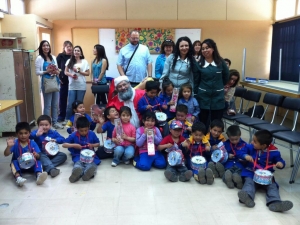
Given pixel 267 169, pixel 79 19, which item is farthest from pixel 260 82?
pixel 79 19

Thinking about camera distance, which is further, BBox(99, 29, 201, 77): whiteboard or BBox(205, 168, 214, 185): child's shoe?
BBox(99, 29, 201, 77): whiteboard

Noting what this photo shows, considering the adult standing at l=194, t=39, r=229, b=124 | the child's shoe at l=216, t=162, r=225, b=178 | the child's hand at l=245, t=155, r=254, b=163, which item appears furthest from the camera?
the adult standing at l=194, t=39, r=229, b=124

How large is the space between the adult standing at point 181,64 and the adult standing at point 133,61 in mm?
638

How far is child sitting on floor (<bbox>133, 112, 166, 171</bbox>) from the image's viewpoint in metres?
2.96

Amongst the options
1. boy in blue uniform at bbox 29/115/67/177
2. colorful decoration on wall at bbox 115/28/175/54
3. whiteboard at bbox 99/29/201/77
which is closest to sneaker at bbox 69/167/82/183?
boy in blue uniform at bbox 29/115/67/177

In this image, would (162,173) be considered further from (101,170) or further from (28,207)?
(28,207)

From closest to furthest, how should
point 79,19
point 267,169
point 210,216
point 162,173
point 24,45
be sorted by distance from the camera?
1. point 210,216
2. point 267,169
3. point 162,173
4. point 24,45
5. point 79,19

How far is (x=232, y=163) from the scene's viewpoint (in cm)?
276

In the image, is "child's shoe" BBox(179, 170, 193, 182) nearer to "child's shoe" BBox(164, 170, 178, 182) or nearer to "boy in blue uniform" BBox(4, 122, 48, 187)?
"child's shoe" BBox(164, 170, 178, 182)

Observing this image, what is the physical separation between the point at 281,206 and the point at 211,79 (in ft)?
4.78

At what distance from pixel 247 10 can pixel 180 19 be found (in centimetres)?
138

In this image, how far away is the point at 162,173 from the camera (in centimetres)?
289

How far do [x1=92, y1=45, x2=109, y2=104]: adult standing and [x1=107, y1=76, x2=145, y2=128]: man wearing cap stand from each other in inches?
58.8

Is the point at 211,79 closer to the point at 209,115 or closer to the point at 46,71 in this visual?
the point at 209,115
